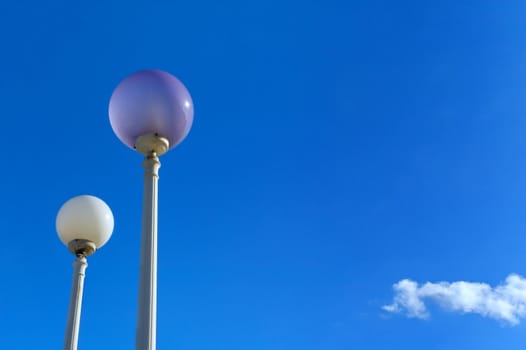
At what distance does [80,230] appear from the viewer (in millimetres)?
8539

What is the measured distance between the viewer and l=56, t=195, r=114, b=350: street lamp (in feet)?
27.2

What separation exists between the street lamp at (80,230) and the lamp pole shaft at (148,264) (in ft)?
9.39

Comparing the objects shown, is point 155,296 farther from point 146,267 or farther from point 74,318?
point 74,318

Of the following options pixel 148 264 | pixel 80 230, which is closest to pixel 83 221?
pixel 80 230

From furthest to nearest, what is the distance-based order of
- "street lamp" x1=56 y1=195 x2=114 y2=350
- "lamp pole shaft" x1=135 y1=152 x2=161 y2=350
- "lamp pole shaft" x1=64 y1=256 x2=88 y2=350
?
"street lamp" x1=56 y1=195 x2=114 y2=350 < "lamp pole shaft" x1=64 y1=256 x2=88 y2=350 < "lamp pole shaft" x1=135 y1=152 x2=161 y2=350

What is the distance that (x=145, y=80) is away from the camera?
6.20 meters

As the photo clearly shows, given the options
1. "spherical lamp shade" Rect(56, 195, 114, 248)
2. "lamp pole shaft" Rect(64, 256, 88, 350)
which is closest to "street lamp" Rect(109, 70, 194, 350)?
"spherical lamp shade" Rect(56, 195, 114, 248)

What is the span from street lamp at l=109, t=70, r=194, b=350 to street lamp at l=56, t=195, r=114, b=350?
8.68 feet

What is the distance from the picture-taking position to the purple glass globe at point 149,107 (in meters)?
6.13

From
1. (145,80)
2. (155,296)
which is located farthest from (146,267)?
(145,80)

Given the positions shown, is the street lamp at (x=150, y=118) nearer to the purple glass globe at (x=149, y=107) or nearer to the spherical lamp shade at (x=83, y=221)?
the purple glass globe at (x=149, y=107)

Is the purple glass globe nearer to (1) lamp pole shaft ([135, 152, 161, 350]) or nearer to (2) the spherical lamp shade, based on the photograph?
(1) lamp pole shaft ([135, 152, 161, 350])

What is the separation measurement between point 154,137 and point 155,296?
1.67 m

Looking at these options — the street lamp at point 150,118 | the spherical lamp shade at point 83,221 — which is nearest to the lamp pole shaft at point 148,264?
the street lamp at point 150,118
